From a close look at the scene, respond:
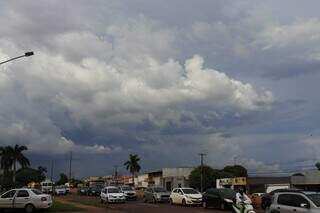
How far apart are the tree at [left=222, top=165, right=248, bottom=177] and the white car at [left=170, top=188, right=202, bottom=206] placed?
253ft

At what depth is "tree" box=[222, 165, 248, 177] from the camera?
12549cm

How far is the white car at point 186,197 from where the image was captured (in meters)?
46.2

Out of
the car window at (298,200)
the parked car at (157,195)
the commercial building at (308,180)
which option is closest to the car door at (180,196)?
the parked car at (157,195)

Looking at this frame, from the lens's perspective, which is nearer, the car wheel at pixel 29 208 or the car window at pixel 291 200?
the car window at pixel 291 200

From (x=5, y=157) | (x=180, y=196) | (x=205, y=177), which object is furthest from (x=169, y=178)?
(x=180, y=196)

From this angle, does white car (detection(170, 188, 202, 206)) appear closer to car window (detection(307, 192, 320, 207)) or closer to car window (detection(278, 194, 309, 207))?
car window (detection(278, 194, 309, 207))

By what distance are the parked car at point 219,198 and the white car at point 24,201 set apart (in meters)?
11.4

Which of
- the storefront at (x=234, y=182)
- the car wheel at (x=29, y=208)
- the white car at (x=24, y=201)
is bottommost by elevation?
the car wheel at (x=29, y=208)

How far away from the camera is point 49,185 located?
9519 cm

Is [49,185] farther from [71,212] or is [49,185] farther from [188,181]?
[71,212]

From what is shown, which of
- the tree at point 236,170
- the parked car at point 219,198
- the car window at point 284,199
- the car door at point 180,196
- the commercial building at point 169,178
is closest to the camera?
the car window at point 284,199

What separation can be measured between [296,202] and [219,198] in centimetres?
1900

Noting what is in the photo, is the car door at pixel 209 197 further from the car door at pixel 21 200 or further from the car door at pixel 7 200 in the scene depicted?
the car door at pixel 7 200

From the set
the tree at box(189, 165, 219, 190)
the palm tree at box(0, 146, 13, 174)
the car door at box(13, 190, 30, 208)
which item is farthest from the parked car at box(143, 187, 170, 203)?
the palm tree at box(0, 146, 13, 174)
